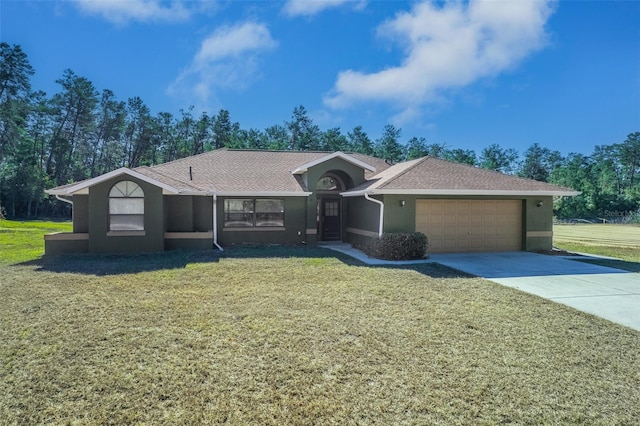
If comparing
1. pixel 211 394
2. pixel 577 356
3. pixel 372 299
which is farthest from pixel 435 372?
pixel 372 299

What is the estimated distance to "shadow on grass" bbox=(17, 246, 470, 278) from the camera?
10403mm

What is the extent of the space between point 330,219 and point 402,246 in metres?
5.98

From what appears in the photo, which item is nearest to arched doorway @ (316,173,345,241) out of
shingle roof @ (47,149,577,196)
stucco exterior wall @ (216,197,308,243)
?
shingle roof @ (47,149,577,196)

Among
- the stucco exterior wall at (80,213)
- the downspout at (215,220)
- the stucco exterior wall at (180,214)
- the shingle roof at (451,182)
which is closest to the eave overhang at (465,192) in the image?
the shingle roof at (451,182)

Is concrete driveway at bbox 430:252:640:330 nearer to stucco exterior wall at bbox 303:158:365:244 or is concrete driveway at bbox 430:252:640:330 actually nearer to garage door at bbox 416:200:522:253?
garage door at bbox 416:200:522:253

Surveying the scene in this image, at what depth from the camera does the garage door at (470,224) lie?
14.3 metres

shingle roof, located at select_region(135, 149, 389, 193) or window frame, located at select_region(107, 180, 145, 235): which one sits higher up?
shingle roof, located at select_region(135, 149, 389, 193)

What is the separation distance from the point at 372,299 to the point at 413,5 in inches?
449

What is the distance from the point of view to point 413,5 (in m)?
13.6

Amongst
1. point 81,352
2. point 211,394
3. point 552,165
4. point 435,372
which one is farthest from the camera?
point 552,165

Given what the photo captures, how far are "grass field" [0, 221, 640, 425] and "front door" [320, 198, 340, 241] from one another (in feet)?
31.3

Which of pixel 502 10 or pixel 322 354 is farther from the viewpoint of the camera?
pixel 502 10

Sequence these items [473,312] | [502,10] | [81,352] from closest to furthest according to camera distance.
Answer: [81,352], [473,312], [502,10]

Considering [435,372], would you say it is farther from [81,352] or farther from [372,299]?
[81,352]
